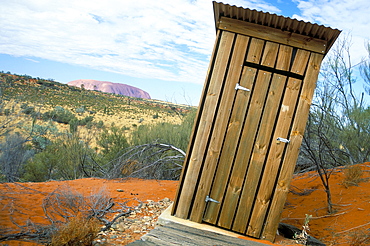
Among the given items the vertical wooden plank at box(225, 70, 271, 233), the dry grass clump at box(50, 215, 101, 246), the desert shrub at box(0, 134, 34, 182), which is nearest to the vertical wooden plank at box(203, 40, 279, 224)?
the vertical wooden plank at box(225, 70, 271, 233)

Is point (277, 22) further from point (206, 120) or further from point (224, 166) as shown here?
point (224, 166)

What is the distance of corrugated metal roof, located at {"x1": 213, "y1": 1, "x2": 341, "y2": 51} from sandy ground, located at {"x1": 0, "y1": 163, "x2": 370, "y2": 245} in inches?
110

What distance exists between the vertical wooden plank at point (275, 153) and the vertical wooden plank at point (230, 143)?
0.44 meters

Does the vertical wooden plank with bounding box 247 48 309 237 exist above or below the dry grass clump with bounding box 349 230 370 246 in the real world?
above

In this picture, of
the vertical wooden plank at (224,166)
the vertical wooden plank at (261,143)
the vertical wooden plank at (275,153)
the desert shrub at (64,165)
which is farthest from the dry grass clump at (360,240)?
the desert shrub at (64,165)

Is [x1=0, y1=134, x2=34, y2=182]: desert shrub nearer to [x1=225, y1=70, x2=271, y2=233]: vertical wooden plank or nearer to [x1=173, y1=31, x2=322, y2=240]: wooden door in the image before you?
[x1=173, y1=31, x2=322, y2=240]: wooden door

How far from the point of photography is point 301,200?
6.89 metres

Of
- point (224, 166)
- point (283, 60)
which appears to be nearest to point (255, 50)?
point (283, 60)

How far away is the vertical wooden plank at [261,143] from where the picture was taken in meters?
4.29

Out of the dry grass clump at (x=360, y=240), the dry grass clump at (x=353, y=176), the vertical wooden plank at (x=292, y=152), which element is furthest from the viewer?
the dry grass clump at (x=353, y=176)

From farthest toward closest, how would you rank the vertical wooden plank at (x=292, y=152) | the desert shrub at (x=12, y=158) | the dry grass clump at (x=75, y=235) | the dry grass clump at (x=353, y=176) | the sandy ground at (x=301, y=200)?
1. the desert shrub at (x=12, y=158)
2. the dry grass clump at (x=353, y=176)
3. the sandy ground at (x=301, y=200)
4. the vertical wooden plank at (x=292, y=152)
5. the dry grass clump at (x=75, y=235)

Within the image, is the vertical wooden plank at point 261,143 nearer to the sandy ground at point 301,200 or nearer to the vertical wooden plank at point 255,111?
the vertical wooden plank at point 255,111

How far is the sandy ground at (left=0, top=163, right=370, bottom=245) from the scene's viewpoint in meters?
5.04

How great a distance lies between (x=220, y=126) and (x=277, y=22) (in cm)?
153
